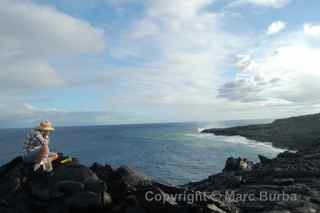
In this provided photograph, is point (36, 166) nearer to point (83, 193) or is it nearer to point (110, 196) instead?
point (83, 193)

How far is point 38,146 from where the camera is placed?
48.9 ft

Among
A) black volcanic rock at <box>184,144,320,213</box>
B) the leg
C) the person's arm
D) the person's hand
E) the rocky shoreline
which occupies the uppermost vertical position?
the person's arm

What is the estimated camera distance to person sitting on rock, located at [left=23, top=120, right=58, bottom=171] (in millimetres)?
14672

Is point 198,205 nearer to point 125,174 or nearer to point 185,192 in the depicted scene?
point 185,192

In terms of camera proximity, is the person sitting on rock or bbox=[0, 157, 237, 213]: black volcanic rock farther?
the person sitting on rock

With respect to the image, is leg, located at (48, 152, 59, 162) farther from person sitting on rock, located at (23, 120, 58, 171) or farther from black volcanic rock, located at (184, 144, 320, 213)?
black volcanic rock, located at (184, 144, 320, 213)

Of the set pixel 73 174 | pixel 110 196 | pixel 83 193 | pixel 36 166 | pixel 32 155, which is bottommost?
pixel 110 196

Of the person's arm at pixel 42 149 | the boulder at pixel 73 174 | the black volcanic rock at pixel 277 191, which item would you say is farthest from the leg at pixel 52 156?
the black volcanic rock at pixel 277 191

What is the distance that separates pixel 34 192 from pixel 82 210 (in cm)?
266

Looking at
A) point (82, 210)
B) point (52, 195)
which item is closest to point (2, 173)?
point (52, 195)

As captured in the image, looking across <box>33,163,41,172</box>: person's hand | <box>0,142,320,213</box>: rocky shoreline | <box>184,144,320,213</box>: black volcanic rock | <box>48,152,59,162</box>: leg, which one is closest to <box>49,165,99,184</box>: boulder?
<box>0,142,320,213</box>: rocky shoreline

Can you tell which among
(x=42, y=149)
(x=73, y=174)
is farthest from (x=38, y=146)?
(x=73, y=174)

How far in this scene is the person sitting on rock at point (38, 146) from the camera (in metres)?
14.7

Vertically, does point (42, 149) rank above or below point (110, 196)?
above
